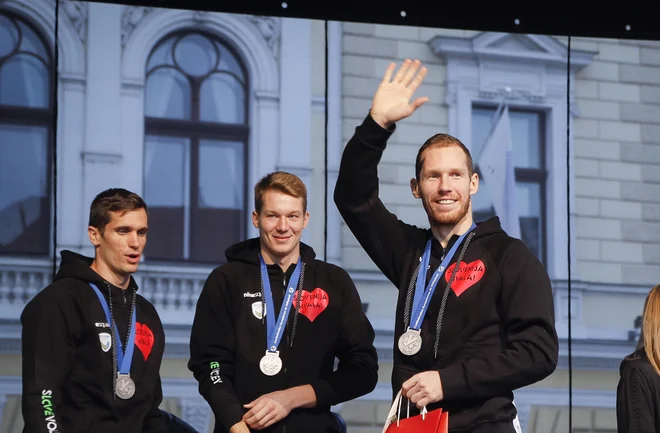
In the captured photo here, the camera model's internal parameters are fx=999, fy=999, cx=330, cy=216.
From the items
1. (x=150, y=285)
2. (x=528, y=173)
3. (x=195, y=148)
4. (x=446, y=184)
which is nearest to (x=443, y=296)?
(x=446, y=184)

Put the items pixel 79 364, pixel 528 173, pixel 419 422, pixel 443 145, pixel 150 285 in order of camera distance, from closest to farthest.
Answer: pixel 419 422 < pixel 443 145 < pixel 79 364 < pixel 150 285 < pixel 528 173

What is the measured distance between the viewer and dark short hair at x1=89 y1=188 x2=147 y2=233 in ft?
11.8

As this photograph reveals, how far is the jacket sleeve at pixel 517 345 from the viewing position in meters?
2.76

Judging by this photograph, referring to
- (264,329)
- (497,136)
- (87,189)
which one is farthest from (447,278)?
(497,136)

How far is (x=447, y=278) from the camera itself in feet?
9.80

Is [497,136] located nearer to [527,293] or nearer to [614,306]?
[614,306]

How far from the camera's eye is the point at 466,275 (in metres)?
2.97

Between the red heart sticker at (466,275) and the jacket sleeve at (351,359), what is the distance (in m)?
0.67

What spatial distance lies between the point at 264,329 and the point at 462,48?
3.26 meters

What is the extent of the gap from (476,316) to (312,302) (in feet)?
2.65

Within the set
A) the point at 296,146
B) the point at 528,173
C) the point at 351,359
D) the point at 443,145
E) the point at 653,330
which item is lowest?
the point at 351,359

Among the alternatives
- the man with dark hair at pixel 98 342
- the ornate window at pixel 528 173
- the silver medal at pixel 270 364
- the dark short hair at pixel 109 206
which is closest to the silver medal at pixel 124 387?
the man with dark hair at pixel 98 342

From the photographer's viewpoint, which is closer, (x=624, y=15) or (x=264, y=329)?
(x=264, y=329)

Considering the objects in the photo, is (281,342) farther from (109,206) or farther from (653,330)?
(653,330)
